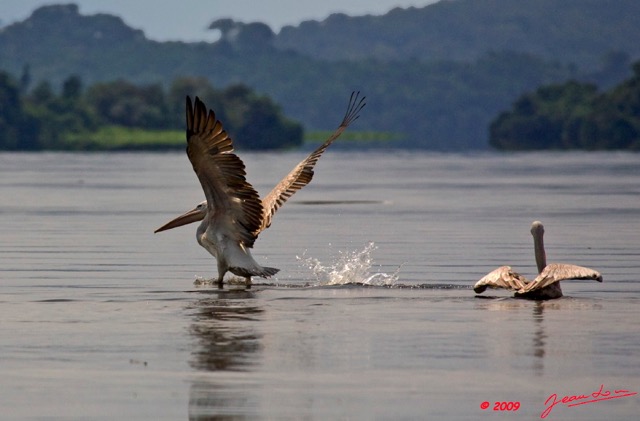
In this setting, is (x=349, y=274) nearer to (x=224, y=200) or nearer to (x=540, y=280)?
(x=224, y=200)

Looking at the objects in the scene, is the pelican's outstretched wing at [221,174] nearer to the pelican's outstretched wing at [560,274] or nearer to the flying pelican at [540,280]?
the flying pelican at [540,280]

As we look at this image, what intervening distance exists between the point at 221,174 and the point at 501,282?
2570 millimetres

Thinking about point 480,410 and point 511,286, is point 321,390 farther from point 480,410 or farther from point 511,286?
point 511,286

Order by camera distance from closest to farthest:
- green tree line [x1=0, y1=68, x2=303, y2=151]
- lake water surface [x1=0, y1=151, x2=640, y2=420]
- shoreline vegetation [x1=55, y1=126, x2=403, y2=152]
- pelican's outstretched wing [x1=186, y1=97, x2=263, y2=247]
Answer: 1. lake water surface [x1=0, y1=151, x2=640, y2=420]
2. pelican's outstretched wing [x1=186, y1=97, x2=263, y2=247]
3. shoreline vegetation [x1=55, y1=126, x2=403, y2=152]
4. green tree line [x1=0, y1=68, x2=303, y2=151]

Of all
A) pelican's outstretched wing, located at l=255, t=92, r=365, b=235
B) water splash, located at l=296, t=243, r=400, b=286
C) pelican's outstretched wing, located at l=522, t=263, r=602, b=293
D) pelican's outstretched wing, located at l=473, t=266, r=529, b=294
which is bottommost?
water splash, located at l=296, t=243, r=400, b=286

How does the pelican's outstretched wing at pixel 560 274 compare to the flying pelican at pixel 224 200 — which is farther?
the flying pelican at pixel 224 200

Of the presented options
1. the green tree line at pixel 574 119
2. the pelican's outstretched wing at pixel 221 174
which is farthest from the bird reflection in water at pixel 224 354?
the green tree line at pixel 574 119

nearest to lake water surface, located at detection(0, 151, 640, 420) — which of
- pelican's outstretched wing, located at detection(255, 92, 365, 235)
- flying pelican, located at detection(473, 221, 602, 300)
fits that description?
flying pelican, located at detection(473, 221, 602, 300)

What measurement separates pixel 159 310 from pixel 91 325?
1.11 metres

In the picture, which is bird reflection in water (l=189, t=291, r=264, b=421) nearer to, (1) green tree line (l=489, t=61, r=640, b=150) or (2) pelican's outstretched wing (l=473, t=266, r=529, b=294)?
(2) pelican's outstretched wing (l=473, t=266, r=529, b=294)

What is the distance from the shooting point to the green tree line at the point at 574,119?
13012cm

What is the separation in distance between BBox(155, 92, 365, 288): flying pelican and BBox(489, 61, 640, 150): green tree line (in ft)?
361
